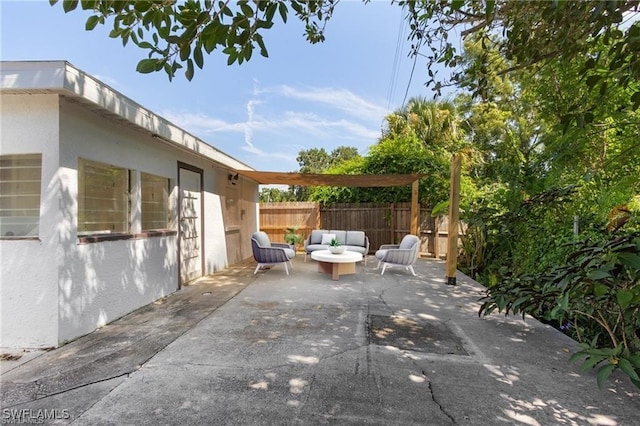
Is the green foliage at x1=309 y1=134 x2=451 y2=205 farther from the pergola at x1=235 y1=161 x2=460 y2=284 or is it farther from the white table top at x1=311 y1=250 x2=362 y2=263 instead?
the white table top at x1=311 y1=250 x2=362 y2=263

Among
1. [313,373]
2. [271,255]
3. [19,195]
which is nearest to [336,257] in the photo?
[271,255]

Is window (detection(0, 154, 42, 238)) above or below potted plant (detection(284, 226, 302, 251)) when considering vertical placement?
above

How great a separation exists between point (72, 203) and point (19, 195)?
1.91 feet

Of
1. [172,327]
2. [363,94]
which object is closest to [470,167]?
[363,94]

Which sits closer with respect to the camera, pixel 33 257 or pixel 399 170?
pixel 33 257

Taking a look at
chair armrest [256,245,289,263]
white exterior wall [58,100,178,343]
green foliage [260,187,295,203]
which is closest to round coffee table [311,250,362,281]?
chair armrest [256,245,289,263]

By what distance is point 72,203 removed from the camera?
355 centimetres

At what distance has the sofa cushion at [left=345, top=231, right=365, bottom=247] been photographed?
9.37 m

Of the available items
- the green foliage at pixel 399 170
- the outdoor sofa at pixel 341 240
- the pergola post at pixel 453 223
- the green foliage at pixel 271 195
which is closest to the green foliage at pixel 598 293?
the pergola post at pixel 453 223

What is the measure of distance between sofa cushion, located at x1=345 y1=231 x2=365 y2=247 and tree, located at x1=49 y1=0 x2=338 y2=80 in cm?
803

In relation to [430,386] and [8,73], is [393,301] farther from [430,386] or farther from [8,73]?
[8,73]

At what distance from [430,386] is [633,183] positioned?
421cm

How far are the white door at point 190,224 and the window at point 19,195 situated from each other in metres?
2.68

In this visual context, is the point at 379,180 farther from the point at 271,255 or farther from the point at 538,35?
the point at 538,35
